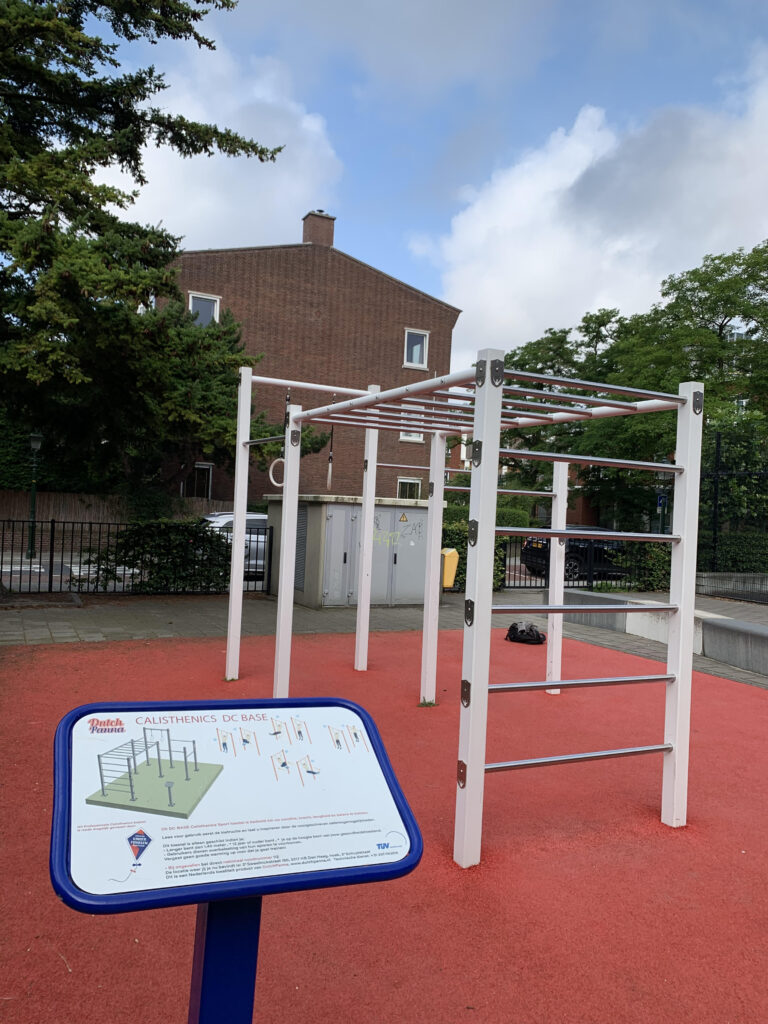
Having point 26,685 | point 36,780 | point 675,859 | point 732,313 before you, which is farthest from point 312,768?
point 732,313

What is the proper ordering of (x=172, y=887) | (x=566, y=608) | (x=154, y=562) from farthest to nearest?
1. (x=154, y=562)
2. (x=566, y=608)
3. (x=172, y=887)

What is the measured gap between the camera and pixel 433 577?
5.77 meters

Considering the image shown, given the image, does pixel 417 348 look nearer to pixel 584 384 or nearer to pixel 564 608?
pixel 584 384

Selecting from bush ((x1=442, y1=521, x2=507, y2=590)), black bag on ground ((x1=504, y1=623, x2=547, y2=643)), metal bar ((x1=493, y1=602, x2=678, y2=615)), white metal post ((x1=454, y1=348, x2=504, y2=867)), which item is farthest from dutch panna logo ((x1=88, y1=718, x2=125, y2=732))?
bush ((x1=442, y1=521, x2=507, y2=590))

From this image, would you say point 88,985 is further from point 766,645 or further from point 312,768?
point 766,645

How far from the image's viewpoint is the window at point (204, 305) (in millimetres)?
24672

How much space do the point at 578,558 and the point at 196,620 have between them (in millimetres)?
10226

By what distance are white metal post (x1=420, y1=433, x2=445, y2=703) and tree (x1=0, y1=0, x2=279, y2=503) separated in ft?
19.0

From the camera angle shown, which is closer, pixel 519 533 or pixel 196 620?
pixel 519 533

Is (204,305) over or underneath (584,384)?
over

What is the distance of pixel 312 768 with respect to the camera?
1.69 m

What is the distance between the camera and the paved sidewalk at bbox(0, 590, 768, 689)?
27.1 ft

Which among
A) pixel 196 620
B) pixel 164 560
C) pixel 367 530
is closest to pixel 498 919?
pixel 367 530

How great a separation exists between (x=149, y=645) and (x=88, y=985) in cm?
583
